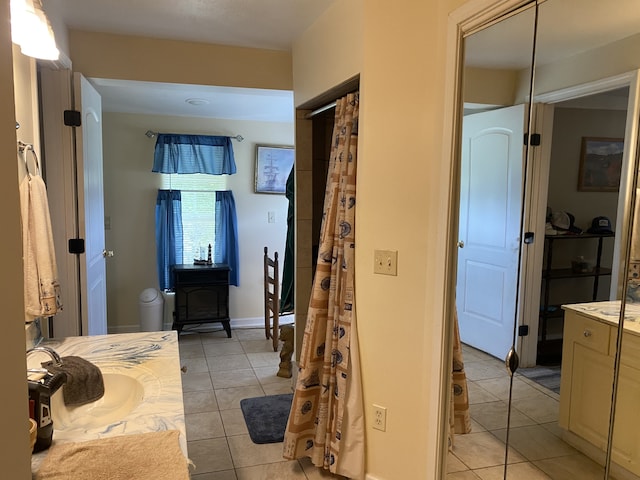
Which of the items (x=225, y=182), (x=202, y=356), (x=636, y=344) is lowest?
(x=202, y=356)

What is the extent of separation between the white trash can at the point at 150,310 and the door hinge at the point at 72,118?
2326 millimetres

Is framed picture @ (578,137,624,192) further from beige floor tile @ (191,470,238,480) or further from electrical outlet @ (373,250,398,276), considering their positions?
beige floor tile @ (191,470,238,480)

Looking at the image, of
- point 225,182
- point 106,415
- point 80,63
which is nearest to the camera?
point 106,415

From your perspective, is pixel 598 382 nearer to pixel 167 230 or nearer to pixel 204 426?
pixel 204 426

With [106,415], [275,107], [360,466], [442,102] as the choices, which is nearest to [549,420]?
[360,466]

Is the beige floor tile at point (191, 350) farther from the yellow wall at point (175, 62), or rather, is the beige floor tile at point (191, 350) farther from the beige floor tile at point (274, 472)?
the yellow wall at point (175, 62)

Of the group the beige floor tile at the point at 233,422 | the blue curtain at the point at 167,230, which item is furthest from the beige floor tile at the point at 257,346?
the beige floor tile at the point at 233,422

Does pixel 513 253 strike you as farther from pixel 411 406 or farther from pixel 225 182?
pixel 225 182

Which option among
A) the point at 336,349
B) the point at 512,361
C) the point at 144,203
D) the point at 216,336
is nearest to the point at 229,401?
the point at 336,349

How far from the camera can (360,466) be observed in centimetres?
221

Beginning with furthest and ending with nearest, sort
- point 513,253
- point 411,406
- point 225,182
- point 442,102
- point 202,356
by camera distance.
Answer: point 225,182, point 202,356, point 411,406, point 442,102, point 513,253

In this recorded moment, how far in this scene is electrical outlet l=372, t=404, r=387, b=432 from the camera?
2.16m

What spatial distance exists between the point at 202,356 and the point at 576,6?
12.2 feet

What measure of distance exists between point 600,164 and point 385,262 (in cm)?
96
